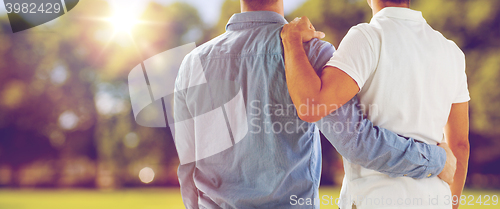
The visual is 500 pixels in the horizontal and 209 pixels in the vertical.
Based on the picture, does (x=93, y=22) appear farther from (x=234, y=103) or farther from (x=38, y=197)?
(x=234, y=103)

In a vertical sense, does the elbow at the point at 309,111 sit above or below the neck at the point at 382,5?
below

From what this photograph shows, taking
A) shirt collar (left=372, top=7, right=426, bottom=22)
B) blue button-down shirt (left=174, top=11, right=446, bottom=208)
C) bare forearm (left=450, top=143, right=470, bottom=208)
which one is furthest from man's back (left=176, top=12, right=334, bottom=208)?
bare forearm (left=450, top=143, right=470, bottom=208)

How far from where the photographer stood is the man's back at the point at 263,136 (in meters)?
1.32

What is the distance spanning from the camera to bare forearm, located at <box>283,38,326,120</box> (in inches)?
44.7

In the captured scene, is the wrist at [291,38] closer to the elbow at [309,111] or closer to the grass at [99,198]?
the elbow at [309,111]

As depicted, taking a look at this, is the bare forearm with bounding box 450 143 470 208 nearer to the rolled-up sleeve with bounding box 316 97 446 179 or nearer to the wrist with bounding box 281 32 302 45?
the rolled-up sleeve with bounding box 316 97 446 179

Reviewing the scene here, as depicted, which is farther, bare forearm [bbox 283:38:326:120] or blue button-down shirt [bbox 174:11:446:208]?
blue button-down shirt [bbox 174:11:446:208]

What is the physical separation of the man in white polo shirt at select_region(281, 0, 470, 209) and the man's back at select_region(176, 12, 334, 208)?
11cm

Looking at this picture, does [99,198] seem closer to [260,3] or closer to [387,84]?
[260,3]

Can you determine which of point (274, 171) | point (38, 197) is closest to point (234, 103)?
point (274, 171)

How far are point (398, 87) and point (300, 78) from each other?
12.8 inches

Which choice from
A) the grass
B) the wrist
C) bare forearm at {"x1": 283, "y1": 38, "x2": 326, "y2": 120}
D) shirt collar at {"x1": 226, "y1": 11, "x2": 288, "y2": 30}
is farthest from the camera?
the grass

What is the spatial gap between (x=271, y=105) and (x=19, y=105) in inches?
506

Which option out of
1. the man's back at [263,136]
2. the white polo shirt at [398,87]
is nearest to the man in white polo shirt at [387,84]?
the white polo shirt at [398,87]
